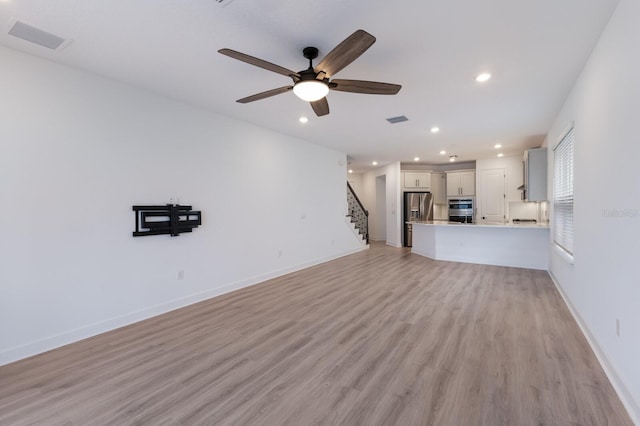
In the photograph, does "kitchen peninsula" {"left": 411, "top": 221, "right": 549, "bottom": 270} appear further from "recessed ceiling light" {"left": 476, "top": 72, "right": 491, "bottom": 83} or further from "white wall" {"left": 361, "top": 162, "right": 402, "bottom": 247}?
"recessed ceiling light" {"left": 476, "top": 72, "right": 491, "bottom": 83}

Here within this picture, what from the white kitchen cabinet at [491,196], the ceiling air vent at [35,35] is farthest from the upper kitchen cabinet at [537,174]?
the ceiling air vent at [35,35]

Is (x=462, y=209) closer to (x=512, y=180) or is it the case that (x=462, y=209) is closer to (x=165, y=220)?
(x=512, y=180)

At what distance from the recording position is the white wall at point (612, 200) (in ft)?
6.13

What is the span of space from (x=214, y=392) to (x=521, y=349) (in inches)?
108

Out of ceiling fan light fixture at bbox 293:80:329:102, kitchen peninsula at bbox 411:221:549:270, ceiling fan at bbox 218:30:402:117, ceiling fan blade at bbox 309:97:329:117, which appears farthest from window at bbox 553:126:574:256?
ceiling fan light fixture at bbox 293:80:329:102

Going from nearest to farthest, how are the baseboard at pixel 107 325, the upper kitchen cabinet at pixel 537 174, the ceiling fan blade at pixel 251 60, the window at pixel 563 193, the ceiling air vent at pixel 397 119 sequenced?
the ceiling fan blade at pixel 251 60 < the baseboard at pixel 107 325 < the window at pixel 563 193 < the ceiling air vent at pixel 397 119 < the upper kitchen cabinet at pixel 537 174

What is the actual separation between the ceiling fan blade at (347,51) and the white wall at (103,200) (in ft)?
8.33

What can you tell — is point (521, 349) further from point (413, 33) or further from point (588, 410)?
point (413, 33)

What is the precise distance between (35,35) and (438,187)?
9.83 meters

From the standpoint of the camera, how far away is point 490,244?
6422 mm

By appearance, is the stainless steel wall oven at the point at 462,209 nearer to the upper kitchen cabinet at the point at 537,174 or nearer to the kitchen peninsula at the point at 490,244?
Answer: the kitchen peninsula at the point at 490,244

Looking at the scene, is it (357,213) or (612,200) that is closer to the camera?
(612,200)

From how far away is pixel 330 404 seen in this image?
1.96m

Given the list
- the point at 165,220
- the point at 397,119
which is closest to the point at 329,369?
the point at 165,220
